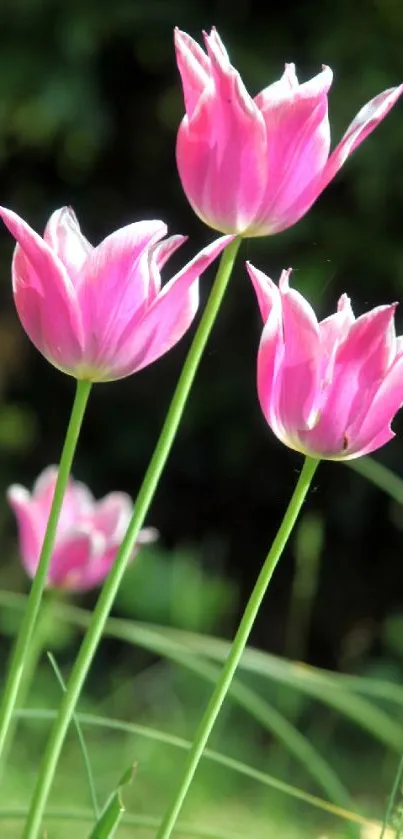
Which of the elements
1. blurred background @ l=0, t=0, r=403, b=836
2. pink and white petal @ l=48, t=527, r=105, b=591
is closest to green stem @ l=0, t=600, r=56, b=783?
pink and white petal @ l=48, t=527, r=105, b=591

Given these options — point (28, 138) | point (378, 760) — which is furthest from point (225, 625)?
point (28, 138)

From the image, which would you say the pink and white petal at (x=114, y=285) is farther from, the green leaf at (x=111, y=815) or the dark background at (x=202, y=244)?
the dark background at (x=202, y=244)

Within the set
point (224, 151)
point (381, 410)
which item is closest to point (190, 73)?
point (224, 151)

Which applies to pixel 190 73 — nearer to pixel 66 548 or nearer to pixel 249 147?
pixel 249 147

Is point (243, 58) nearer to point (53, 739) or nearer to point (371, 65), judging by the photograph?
point (371, 65)

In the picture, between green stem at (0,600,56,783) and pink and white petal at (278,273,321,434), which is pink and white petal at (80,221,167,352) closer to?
pink and white petal at (278,273,321,434)

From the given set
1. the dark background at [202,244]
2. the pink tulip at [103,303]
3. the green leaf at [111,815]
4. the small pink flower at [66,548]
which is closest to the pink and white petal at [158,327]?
the pink tulip at [103,303]
